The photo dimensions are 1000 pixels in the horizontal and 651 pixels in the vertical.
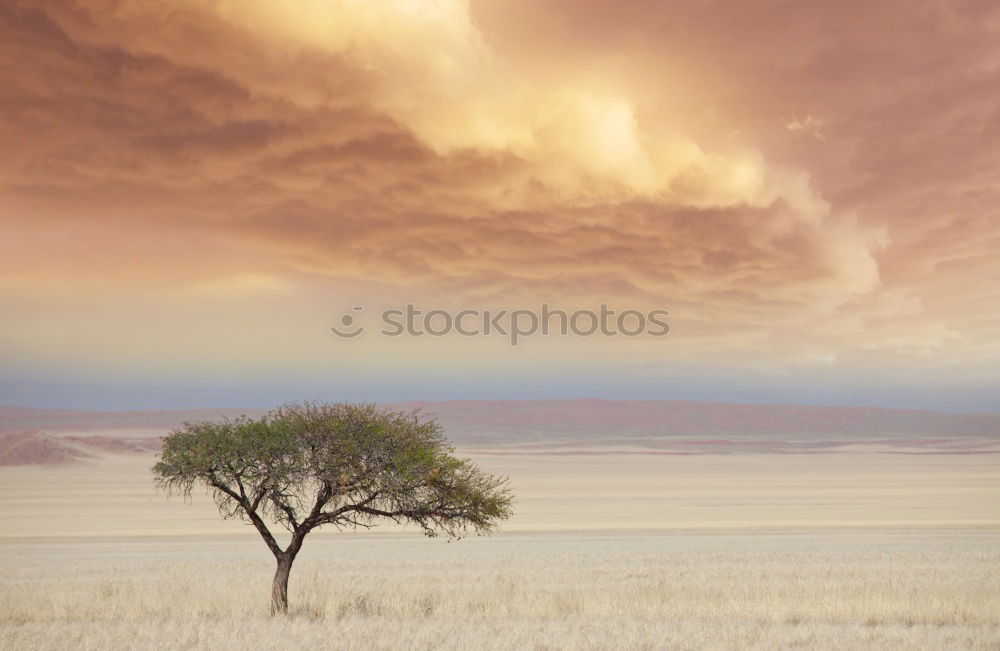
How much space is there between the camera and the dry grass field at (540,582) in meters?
18.4

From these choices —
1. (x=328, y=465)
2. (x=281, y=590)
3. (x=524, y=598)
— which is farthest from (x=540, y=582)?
(x=328, y=465)

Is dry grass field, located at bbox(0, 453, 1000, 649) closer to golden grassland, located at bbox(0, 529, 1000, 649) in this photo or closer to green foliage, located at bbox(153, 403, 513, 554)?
golden grassland, located at bbox(0, 529, 1000, 649)

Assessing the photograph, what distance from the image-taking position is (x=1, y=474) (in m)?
134

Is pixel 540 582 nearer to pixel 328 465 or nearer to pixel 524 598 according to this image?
pixel 524 598

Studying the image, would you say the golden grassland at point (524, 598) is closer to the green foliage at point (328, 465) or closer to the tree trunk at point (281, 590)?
the tree trunk at point (281, 590)

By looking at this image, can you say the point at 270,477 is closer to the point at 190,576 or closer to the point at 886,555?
the point at 190,576

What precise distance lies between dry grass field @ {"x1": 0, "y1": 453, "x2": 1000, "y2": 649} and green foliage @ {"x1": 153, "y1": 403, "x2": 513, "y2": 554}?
8.37 ft

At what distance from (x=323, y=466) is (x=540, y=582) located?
10422 millimetres

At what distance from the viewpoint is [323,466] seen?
21.1m

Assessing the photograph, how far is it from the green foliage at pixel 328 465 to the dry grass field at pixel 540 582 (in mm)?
2550

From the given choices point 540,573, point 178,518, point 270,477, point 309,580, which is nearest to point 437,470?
point 270,477

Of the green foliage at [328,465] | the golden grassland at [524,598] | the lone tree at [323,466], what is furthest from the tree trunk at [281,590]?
the green foliage at [328,465]

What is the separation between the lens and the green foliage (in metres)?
21.1

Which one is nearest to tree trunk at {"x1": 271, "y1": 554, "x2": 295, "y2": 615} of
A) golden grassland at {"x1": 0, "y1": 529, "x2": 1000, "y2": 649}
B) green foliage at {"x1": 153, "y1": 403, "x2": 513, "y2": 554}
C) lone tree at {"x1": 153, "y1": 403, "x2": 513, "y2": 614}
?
lone tree at {"x1": 153, "y1": 403, "x2": 513, "y2": 614}
